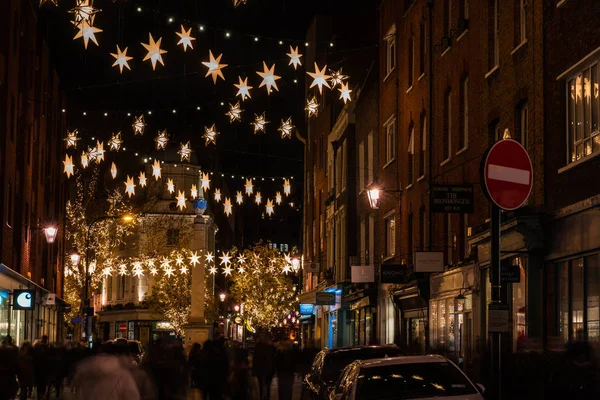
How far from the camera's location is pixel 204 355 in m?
20.3

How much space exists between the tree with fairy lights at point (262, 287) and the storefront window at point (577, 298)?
66.4 meters

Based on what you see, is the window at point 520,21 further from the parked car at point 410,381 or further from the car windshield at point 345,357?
the parked car at point 410,381

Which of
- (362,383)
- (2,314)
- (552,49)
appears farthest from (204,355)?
(2,314)

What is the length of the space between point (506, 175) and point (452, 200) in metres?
12.9

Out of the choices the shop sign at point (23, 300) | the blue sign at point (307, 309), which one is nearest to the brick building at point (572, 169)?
the shop sign at point (23, 300)

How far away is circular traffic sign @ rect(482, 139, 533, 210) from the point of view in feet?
35.7

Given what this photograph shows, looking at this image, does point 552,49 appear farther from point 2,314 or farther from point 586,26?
point 2,314

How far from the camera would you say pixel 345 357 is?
19.1 meters

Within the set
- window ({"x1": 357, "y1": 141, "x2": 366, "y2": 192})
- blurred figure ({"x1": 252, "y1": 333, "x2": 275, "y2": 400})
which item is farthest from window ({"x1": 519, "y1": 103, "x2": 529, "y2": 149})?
window ({"x1": 357, "y1": 141, "x2": 366, "y2": 192})

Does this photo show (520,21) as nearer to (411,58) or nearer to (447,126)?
(447,126)

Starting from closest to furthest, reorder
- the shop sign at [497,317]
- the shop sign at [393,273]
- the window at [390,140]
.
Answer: the shop sign at [497,317] < the shop sign at [393,273] < the window at [390,140]

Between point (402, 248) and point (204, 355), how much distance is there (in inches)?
628

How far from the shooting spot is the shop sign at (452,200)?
78.1 ft

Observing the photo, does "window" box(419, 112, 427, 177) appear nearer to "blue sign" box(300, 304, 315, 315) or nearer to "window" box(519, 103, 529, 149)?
"window" box(519, 103, 529, 149)
